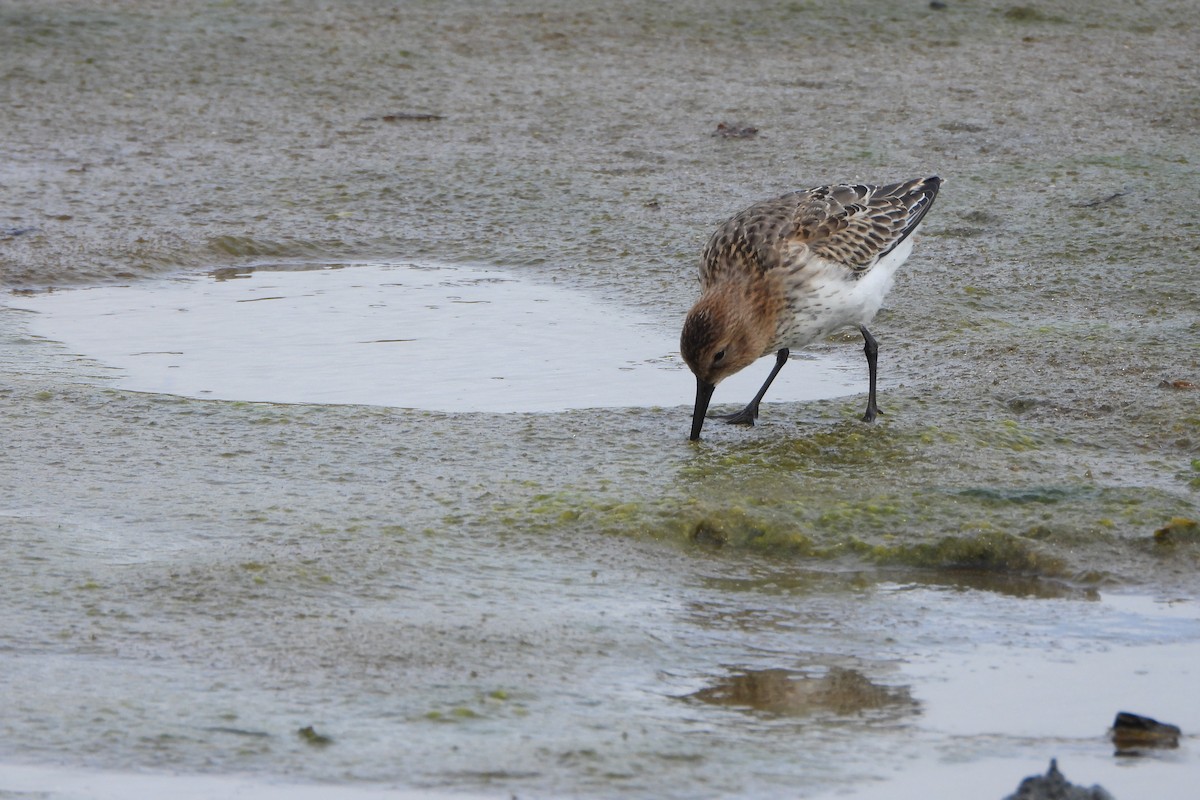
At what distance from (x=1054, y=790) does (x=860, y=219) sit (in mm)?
3948

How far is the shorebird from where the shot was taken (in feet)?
20.1

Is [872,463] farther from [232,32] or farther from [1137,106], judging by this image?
[232,32]

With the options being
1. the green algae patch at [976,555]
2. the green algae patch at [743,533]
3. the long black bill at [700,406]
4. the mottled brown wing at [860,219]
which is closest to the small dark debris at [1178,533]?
the green algae patch at [976,555]

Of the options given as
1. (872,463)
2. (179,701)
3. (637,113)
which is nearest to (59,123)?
(637,113)

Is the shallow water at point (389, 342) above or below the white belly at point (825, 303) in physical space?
below

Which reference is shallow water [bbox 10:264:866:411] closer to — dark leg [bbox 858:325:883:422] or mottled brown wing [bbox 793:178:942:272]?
dark leg [bbox 858:325:883:422]

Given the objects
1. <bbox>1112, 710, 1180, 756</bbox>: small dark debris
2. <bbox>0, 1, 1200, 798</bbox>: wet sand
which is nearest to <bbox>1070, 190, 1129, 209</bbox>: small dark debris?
<bbox>0, 1, 1200, 798</bbox>: wet sand

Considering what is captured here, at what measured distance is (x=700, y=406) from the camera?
6.11 m

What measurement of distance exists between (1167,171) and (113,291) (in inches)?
231

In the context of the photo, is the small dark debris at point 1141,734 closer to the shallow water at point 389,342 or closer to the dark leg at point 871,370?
the dark leg at point 871,370

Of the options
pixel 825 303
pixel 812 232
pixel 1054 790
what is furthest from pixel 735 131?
pixel 1054 790

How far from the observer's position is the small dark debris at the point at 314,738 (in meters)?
3.66

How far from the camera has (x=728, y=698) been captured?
3965 mm

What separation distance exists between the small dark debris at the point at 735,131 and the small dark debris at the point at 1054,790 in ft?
24.6
